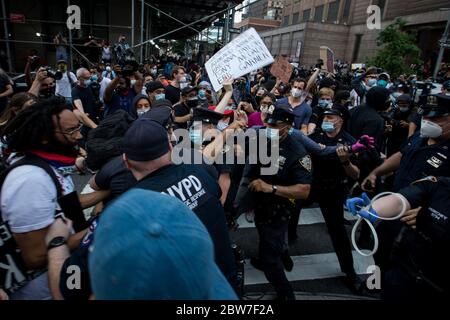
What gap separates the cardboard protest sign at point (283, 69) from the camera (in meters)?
7.45

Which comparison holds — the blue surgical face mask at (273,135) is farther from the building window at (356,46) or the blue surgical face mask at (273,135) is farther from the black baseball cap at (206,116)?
the building window at (356,46)

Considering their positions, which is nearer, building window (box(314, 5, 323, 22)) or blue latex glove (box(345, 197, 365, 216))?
blue latex glove (box(345, 197, 365, 216))

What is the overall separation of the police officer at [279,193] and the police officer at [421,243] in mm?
A: 967

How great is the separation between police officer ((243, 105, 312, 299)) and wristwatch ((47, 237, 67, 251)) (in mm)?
1829

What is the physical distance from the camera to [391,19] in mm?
32156

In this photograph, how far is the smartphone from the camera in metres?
1.87

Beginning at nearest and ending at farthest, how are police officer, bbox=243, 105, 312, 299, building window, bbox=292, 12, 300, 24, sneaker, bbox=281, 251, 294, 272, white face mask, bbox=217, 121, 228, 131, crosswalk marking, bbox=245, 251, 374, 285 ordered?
police officer, bbox=243, 105, 312, 299, white face mask, bbox=217, 121, 228, 131, crosswalk marking, bbox=245, 251, 374, 285, sneaker, bbox=281, 251, 294, 272, building window, bbox=292, 12, 300, 24

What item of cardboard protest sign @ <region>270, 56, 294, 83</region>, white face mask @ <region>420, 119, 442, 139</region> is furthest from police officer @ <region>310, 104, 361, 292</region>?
cardboard protest sign @ <region>270, 56, 294, 83</region>

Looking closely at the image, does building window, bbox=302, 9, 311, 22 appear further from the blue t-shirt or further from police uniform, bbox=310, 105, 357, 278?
police uniform, bbox=310, 105, 357, 278

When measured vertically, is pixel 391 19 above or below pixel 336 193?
above

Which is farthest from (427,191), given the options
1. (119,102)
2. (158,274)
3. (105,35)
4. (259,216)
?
(105,35)

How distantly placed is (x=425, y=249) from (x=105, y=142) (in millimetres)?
2415
